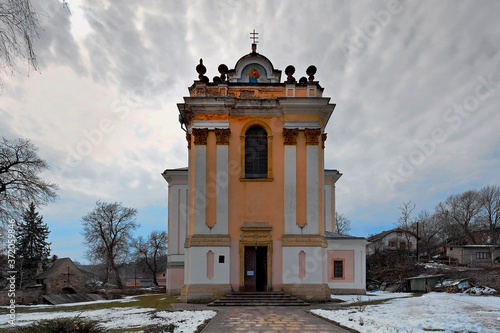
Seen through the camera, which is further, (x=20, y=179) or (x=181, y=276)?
(x=181, y=276)

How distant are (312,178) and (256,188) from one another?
2.87 metres

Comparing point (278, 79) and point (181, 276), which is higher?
point (278, 79)

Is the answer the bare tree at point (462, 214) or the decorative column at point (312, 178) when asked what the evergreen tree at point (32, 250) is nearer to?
the decorative column at point (312, 178)

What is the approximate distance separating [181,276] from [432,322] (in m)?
20.6

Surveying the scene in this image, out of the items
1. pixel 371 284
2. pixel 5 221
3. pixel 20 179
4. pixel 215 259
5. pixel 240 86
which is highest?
pixel 240 86

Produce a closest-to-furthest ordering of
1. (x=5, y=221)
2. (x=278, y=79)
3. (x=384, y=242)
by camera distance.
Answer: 1. (x=5, y=221)
2. (x=278, y=79)
3. (x=384, y=242)

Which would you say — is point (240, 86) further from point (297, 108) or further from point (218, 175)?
point (218, 175)

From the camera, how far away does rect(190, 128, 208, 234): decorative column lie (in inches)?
819

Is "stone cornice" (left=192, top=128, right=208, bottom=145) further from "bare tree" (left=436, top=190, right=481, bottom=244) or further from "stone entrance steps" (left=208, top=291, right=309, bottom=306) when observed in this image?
"bare tree" (left=436, top=190, right=481, bottom=244)

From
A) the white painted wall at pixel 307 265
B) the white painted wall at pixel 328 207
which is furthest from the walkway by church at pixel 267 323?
the white painted wall at pixel 328 207

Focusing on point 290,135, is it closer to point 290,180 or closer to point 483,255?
point 290,180

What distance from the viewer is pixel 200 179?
2109 centimetres

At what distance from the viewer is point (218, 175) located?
21.2 meters

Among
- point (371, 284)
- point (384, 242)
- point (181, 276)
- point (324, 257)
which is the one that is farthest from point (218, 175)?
point (384, 242)
